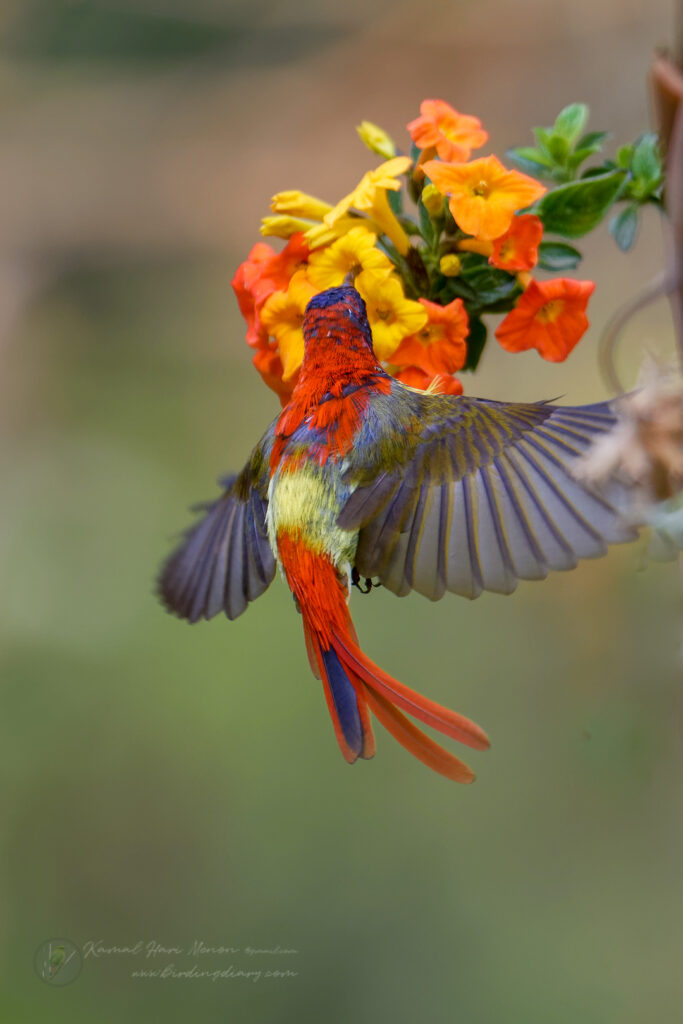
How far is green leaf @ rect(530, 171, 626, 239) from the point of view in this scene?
164 centimetres

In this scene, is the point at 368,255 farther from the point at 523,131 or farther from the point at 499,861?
the point at 523,131

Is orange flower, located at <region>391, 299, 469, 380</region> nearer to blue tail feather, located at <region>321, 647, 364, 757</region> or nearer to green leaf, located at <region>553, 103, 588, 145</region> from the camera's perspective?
green leaf, located at <region>553, 103, 588, 145</region>

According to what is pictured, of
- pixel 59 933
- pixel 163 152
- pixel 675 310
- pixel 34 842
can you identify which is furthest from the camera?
pixel 163 152

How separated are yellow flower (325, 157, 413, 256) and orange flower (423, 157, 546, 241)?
3.3 inches

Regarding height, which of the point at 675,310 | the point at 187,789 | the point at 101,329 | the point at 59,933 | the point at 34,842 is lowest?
the point at 59,933

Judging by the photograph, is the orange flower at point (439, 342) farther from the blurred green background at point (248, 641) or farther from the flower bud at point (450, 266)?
the blurred green background at point (248, 641)

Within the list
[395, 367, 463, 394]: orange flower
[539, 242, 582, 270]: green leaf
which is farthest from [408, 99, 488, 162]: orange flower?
[395, 367, 463, 394]: orange flower

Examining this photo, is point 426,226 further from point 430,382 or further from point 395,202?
point 430,382

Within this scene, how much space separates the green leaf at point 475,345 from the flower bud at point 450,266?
5.0 inches

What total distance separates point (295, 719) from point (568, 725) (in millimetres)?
1052

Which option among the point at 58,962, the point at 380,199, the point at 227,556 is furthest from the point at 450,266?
the point at 58,962

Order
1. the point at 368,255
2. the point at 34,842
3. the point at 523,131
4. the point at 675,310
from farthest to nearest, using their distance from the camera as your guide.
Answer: the point at 523,131
the point at 34,842
the point at 368,255
the point at 675,310

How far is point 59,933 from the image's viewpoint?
3814mm

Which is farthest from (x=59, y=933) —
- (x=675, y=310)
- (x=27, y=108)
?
(x=27, y=108)
